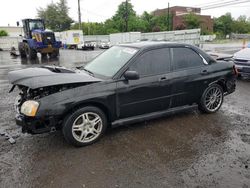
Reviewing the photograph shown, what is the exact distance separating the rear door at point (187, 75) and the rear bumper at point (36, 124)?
7.82 feet

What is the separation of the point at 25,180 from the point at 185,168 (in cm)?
215

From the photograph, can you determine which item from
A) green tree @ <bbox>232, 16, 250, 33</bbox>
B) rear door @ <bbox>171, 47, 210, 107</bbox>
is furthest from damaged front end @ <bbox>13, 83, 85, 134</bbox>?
green tree @ <bbox>232, 16, 250, 33</bbox>

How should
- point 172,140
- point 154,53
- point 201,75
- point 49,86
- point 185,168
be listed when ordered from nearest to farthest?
point 185,168 < point 49,86 < point 172,140 < point 154,53 < point 201,75

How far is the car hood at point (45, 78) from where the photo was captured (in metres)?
3.29

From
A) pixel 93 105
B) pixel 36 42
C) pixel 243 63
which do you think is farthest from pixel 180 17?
pixel 93 105

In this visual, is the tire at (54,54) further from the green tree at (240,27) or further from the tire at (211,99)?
the green tree at (240,27)

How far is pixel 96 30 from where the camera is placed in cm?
6228

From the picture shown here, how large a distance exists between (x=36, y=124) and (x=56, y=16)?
73.2m

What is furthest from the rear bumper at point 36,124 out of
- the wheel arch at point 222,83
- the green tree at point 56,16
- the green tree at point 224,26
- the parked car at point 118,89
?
the green tree at point 224,26

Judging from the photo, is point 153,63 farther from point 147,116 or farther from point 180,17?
point 180,17

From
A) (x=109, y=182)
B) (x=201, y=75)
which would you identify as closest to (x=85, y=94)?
(x=109, y=182)

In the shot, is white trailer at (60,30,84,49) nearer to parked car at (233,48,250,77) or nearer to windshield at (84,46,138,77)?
parked car at (233,48,250,77)

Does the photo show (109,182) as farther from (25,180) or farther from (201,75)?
(201,75)

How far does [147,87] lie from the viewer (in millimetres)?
4051
